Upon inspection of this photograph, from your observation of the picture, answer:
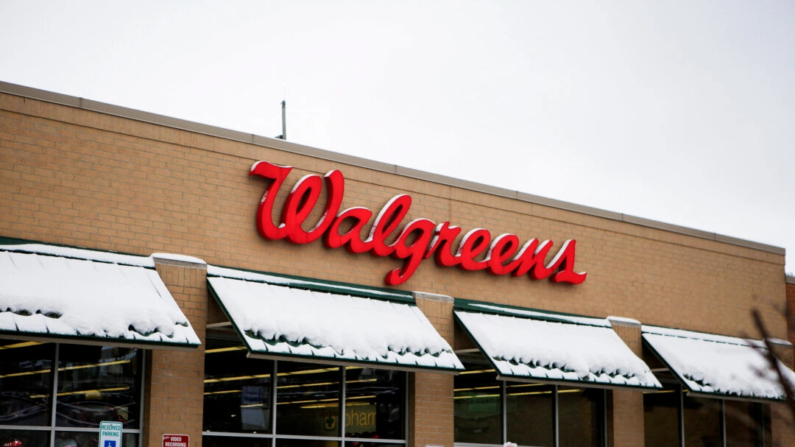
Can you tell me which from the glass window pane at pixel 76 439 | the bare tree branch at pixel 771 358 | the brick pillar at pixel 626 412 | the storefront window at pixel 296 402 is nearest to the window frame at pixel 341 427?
the storefront window at pixel 296 402

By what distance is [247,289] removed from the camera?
14.8 meters

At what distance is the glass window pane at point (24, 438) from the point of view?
12.6 m

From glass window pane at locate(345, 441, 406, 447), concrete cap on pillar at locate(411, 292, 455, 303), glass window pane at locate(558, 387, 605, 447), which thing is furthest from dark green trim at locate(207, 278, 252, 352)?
glass window pane at locate(558, 387, 605, 447)

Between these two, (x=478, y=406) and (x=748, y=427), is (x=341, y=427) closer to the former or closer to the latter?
(x=478, y=406)

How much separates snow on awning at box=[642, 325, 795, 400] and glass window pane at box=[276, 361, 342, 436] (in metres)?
7.66

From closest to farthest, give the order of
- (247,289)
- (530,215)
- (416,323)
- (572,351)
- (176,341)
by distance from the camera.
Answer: (176,341) < (247,289) < (416,323) < (572,351) < (530,215)

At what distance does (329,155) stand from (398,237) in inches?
78.9

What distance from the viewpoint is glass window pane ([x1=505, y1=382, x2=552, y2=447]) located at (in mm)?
18469

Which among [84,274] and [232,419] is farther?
[232,419]

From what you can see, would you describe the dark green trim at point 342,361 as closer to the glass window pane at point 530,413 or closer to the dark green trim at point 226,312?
the dark green trim at point 226,312

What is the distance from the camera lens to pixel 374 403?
54.9 ft

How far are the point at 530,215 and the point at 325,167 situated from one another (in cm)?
509

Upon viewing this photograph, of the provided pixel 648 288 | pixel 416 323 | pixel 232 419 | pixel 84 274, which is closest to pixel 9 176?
pixel 84 274

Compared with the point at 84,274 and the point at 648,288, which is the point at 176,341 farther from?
the point at 648,288
